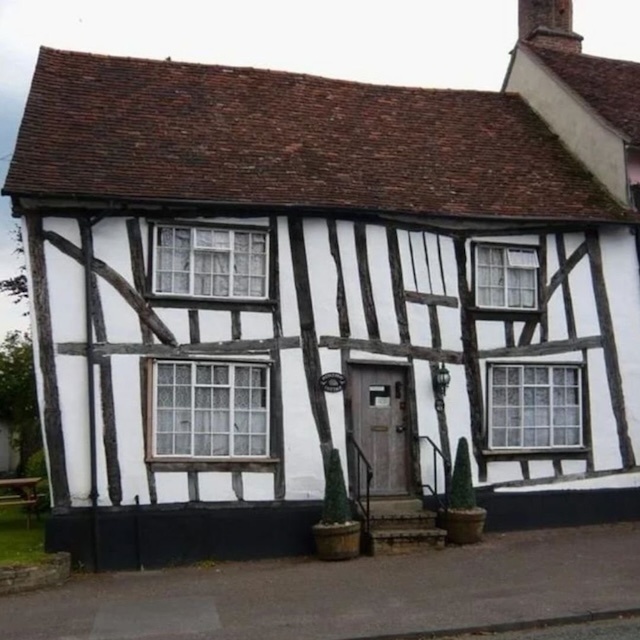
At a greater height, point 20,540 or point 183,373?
point 183,373

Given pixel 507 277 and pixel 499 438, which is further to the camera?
pixel 507 277

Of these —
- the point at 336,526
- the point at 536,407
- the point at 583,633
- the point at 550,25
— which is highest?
the point at 550,25

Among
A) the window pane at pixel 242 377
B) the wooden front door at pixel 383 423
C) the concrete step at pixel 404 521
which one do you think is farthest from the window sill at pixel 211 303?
the concrete step at pixel 404 521

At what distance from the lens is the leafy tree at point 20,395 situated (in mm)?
29375

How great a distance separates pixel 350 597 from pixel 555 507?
18.7ft

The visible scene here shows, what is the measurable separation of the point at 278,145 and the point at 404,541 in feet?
22.7

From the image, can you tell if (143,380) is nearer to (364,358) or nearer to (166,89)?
(364,358)

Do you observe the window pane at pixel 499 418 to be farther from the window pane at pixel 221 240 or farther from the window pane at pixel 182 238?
the window pane at pixel 182 238

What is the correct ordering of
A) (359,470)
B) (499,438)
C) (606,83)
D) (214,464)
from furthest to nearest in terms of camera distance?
(606,83) < (499,438) < (359,470) < (214,464)

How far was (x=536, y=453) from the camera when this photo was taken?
15.5 meters

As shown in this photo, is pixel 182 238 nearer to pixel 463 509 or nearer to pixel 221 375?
pixel 221 375

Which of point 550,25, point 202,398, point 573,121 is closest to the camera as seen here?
point 202,398

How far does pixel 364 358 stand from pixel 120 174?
4690 mm

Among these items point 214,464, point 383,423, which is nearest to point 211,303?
point 214,464
